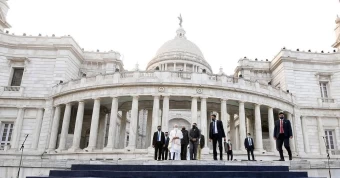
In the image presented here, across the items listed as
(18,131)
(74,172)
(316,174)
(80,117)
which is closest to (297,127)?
(316,174)

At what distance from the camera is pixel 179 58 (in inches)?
2199

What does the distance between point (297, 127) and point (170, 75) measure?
16796 millimetres

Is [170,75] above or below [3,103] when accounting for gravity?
above

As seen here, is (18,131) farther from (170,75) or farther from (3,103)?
(170,75)

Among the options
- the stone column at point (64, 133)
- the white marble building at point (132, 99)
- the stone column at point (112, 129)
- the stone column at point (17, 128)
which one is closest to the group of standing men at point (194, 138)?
the white marble building at point (132, 99)

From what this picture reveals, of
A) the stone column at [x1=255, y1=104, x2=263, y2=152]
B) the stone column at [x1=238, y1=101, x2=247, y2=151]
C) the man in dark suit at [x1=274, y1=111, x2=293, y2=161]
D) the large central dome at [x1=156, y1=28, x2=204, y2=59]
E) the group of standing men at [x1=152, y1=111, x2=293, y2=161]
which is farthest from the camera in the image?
the large central dome at [x1=156, y1=28, x2=204, y2=59]

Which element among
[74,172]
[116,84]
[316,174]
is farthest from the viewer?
[116,84]

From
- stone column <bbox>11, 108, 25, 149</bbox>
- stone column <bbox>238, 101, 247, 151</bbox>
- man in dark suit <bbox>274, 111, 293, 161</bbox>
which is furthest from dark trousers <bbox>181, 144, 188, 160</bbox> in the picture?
stone column <bbox>11, 108, 25, 149</bbox>

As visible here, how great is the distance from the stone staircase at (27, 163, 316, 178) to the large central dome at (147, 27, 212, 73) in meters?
41.9

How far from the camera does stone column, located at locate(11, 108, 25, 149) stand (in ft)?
98.5

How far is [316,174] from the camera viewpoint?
45.6 ft

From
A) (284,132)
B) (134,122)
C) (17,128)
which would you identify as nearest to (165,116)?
(134,122)

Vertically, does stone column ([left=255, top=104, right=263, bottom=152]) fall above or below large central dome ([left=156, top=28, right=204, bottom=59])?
below

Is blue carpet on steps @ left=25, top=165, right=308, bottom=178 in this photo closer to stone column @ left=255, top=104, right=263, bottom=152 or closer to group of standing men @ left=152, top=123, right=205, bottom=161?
group of standing men @ left=152, top=123, right=205, bottom=161
